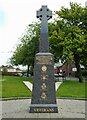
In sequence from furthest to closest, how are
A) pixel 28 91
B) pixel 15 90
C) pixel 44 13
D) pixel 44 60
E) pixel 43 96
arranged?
pixel 15 90 → pixel 28 91 → pixel 44 13 → pixel 44 60 → pixel 43 96

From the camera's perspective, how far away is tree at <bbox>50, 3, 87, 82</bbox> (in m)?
32.8

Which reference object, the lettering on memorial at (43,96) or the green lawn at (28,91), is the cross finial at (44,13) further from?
the green lawn at (28,91)

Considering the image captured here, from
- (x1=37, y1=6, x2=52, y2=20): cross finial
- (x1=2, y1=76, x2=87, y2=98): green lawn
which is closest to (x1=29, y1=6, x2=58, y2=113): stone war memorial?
(x1=37, y1=6, x2=52, y2=20): cross finial

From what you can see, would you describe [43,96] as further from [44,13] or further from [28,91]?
[28,91]

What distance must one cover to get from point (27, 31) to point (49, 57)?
37.4 m

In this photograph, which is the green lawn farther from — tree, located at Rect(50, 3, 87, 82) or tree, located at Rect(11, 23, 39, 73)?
tree, located at Rect(11, 23, 39, 73)

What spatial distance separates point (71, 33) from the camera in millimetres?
33750

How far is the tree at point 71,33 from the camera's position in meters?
32.8

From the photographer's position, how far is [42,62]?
1131 centimetres

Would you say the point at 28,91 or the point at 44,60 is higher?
the point at 44,60

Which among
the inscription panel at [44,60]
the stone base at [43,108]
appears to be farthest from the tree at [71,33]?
the stone base at [43,108]

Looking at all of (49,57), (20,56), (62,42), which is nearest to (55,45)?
(62,42)

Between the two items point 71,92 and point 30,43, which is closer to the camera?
point 71,92

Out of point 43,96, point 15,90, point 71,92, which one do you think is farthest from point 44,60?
point 15,90
